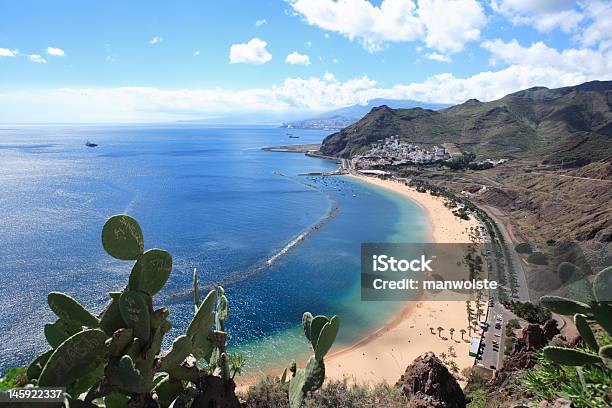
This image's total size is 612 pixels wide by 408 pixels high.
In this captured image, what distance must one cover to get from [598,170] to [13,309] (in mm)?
66698

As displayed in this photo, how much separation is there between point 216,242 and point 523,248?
31.8 metres

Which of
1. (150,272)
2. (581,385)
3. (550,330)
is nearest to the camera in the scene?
(150,272)

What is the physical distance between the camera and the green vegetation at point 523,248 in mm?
37875

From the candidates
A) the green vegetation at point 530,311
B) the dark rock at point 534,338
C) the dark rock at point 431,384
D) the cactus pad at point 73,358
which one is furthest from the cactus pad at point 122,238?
the green vegetation at point 530,311

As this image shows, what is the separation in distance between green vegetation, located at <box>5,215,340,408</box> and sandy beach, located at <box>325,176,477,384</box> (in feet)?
49.4

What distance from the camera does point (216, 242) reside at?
145ft

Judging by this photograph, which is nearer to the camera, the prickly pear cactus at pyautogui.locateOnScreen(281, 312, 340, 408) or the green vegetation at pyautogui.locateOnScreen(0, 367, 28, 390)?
the prickly pear cactus at pyautogui.locateOnScreen(281, 312, 340, 408)

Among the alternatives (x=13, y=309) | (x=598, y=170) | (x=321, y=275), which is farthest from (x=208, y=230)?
(x=598, y=170)

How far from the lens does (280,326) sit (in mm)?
26719

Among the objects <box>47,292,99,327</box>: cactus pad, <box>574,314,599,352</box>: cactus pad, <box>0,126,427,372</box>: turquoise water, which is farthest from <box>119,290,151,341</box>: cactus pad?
<box>0,126,427,372</box>: turquoise water

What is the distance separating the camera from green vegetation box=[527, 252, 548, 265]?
1322 inches

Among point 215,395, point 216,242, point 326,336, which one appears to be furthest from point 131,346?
point 216,242

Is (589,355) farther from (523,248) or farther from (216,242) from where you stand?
(216,242)

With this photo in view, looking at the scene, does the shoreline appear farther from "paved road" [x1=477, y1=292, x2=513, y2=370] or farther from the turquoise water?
the turquoise water
